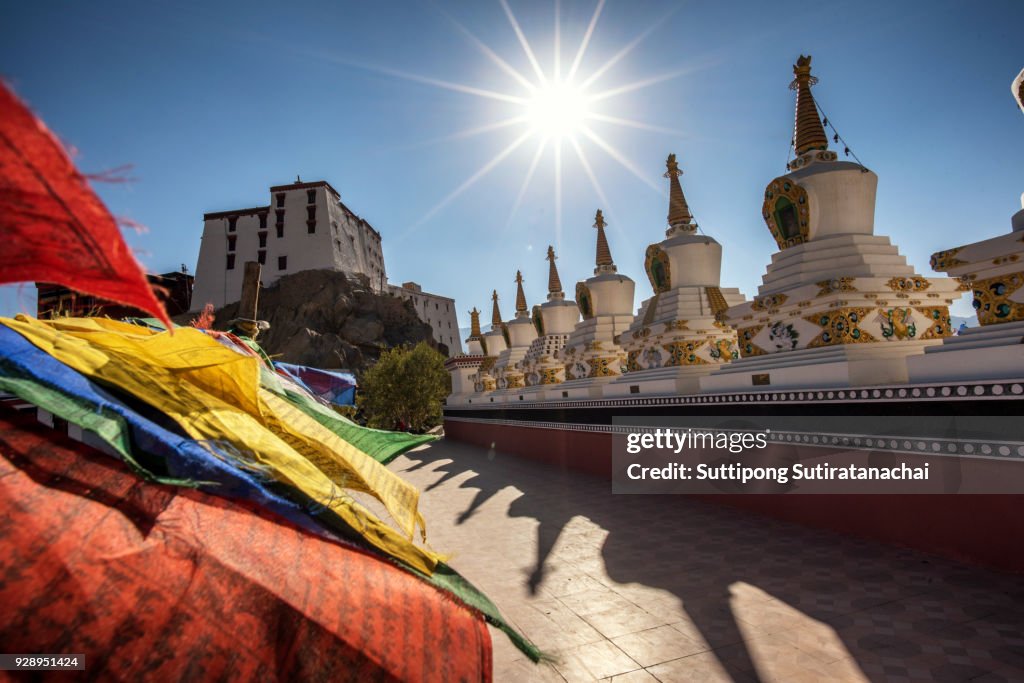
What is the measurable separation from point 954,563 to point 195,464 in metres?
5.31

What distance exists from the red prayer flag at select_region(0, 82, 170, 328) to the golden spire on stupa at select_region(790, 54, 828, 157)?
8745mm

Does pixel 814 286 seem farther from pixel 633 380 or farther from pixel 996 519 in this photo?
pixel 633 380

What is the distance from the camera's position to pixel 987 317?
14.8 ft

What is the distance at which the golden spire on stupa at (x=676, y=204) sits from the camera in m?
10.9

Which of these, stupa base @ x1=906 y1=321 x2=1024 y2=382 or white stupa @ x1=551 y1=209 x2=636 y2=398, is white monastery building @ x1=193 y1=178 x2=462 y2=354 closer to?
white stupa @ x1=551 y1=209 x2=636 y2=398

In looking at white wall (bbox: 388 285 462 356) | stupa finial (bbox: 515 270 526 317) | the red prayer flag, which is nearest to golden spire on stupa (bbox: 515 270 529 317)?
stupa finial (bbox: 515 270 526 317)

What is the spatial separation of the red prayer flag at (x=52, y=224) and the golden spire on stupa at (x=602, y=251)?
13526mm

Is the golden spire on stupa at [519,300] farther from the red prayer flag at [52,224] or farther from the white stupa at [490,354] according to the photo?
the red prayer flag at [52,224]

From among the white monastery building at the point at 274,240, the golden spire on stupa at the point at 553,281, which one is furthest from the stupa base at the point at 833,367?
the white monastery building at the point at 274,240

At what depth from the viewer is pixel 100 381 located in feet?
5.26

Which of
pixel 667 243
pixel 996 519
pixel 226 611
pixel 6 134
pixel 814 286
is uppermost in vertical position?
pixel 667 243

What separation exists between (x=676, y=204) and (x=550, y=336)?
6333mm

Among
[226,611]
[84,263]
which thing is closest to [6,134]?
[84,263]

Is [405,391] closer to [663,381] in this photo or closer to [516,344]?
[516,344]
